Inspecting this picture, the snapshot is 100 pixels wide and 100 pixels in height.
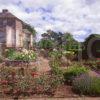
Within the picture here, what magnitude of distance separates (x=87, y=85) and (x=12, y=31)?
95.1 ft

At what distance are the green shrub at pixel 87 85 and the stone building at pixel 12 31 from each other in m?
25.4

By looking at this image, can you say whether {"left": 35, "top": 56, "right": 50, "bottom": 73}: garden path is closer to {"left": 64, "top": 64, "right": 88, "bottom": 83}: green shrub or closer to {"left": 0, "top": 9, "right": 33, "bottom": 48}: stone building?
{"left": 64, "top": 64, "right": 88, "bottom": 83}: green shrub

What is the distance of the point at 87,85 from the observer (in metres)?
12.8

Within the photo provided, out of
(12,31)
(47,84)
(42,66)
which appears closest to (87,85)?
(47,84)

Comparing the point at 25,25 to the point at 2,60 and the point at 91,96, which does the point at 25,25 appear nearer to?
the point at 2,60

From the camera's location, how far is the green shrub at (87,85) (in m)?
12.7

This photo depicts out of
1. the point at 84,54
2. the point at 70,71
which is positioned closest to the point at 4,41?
the point at 84,54

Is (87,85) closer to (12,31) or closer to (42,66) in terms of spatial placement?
(42,66)

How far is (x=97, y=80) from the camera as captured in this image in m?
13.1

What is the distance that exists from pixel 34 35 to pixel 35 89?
40.0 meters

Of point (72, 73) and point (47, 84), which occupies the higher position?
point (72, 73)

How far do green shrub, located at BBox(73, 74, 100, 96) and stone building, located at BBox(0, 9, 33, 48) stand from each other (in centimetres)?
2535

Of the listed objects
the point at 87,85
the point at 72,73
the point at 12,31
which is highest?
the point at 12,31

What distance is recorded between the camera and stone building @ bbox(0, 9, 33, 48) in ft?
126
